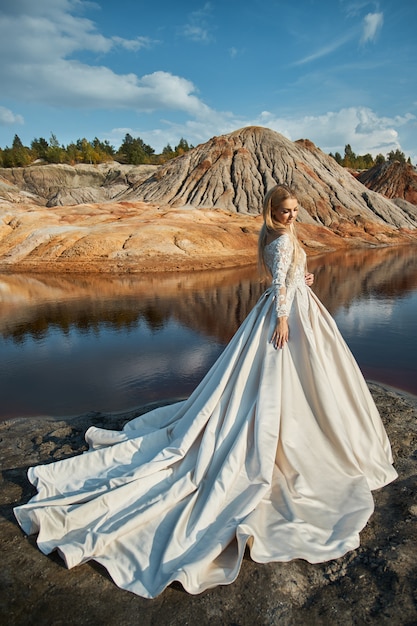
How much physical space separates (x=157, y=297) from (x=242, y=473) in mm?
10988

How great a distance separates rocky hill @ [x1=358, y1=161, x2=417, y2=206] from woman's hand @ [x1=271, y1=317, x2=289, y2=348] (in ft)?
225

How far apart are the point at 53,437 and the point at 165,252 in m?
18.9

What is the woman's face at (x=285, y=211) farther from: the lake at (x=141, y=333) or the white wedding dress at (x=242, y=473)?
the lake at (x=141, y=333)

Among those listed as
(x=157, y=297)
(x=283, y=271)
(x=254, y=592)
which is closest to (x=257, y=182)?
(x=157, y=297)

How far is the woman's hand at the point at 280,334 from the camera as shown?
10.5ft

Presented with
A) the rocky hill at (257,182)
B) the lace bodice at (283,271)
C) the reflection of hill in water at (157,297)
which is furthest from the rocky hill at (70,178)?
the lace bodice at (283,271)

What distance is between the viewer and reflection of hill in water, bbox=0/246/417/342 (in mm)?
10272

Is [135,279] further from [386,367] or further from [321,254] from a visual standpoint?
[321,254]

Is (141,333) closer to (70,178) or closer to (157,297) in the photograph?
(157,297)

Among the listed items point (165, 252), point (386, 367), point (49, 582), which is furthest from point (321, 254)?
point (49, 582)

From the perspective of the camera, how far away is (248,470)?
9.69ft

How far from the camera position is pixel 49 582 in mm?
2361

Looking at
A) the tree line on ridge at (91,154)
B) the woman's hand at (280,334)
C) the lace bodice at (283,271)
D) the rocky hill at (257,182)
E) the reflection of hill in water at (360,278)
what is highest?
the tree line on ridge at (91,154)

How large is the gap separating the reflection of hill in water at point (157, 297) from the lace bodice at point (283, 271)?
17.2 ft
